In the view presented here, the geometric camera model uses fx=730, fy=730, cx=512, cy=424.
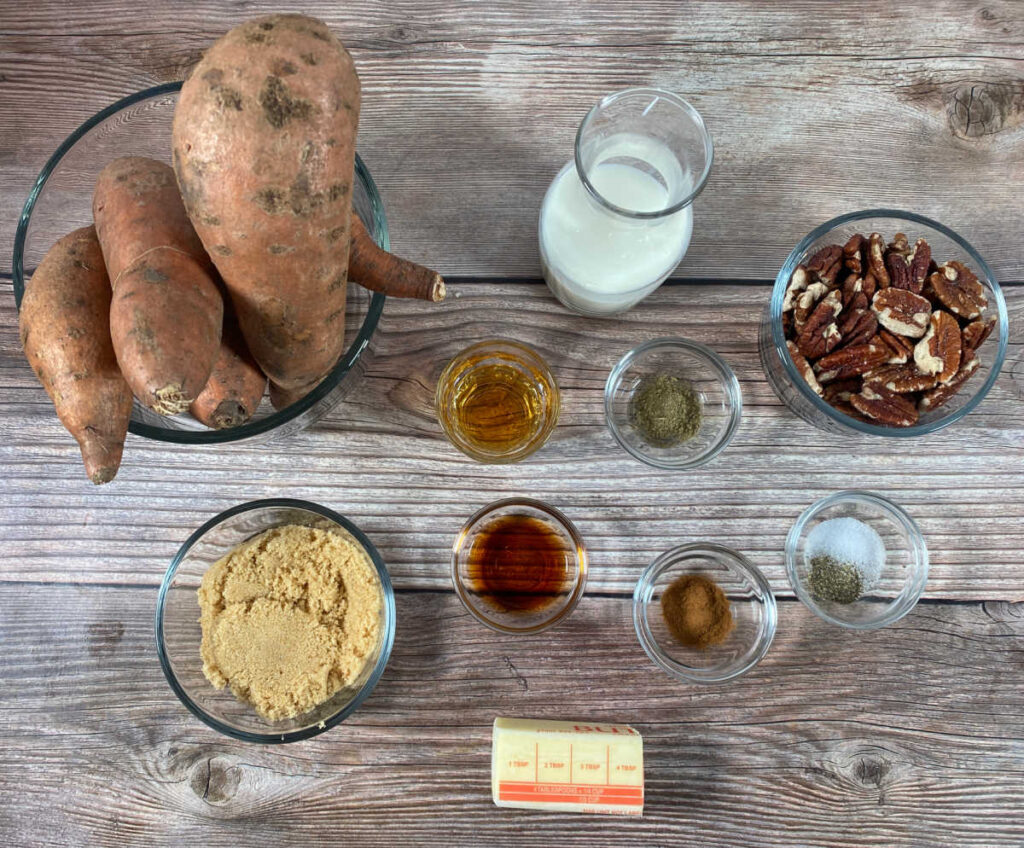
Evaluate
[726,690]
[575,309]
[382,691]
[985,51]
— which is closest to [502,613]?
[382,691]

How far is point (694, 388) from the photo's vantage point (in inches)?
39.5

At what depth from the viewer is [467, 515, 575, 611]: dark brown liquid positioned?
98cm

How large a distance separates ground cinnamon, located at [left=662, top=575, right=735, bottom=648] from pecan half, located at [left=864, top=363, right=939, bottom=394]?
34cm

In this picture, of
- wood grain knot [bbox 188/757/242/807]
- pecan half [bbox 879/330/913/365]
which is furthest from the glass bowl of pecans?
wood grain knot [bbox 188/757/242/807]

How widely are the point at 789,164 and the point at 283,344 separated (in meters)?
0.75

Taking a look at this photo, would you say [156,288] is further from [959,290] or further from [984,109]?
[984,109]

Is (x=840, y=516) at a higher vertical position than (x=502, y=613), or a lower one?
higher

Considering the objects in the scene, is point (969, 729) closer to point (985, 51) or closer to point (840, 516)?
point (840, 516)

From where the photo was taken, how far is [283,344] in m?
0.71

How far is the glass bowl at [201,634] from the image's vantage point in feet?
2.94

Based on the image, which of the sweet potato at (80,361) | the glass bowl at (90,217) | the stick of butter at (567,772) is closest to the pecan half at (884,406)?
the stick of butter at (567,772)

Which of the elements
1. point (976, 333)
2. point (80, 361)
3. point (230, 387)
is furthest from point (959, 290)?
point (80, 361)

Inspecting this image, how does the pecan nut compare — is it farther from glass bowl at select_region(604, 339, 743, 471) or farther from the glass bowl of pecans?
glass bowl at select_region(604, 339, 743, 471)

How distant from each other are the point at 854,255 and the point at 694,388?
0.26 meters
